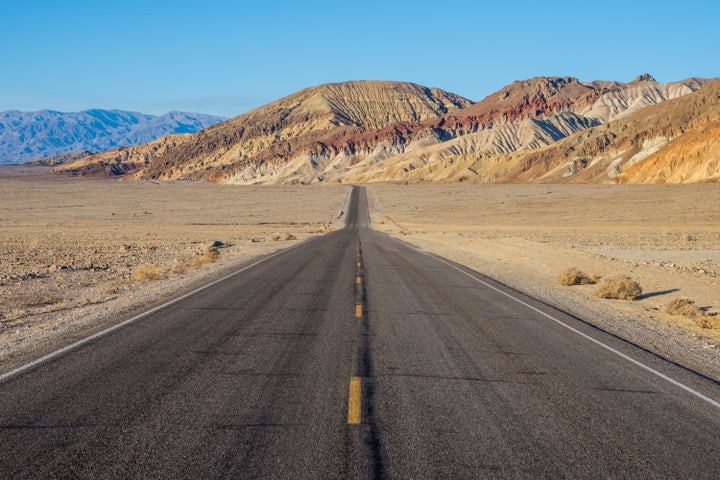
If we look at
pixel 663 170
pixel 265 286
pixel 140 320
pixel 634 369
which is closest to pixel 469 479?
pixel 634 369

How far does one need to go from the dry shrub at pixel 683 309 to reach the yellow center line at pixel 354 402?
Result: 978 cm

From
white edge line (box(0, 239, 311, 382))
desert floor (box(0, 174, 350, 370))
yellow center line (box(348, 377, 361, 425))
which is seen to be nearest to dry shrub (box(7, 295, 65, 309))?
desert floor (box(0, 174, 350, 370))

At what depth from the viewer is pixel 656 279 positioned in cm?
2006

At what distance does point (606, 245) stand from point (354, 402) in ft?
113

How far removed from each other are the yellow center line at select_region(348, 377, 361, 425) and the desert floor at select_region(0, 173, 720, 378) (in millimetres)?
4785

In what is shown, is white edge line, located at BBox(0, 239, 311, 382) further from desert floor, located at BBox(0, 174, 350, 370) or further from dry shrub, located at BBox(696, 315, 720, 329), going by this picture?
dry shrub, located at BBox(696, 315, 720, 329)

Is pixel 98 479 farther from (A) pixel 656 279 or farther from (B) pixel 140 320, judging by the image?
(A) pixel 656 279

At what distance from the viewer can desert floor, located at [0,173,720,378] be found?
12.1 metres

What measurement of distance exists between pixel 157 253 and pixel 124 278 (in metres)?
11.2

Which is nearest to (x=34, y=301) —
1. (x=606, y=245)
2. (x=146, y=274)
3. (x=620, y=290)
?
(x=146, y=274)

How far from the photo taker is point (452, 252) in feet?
105

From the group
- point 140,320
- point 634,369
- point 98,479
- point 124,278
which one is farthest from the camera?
point 124,278

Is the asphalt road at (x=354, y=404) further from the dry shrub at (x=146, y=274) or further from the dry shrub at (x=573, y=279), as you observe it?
the dry shrub at (x=573, y=279)

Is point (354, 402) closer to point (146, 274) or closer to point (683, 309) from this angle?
point (683, 309)
